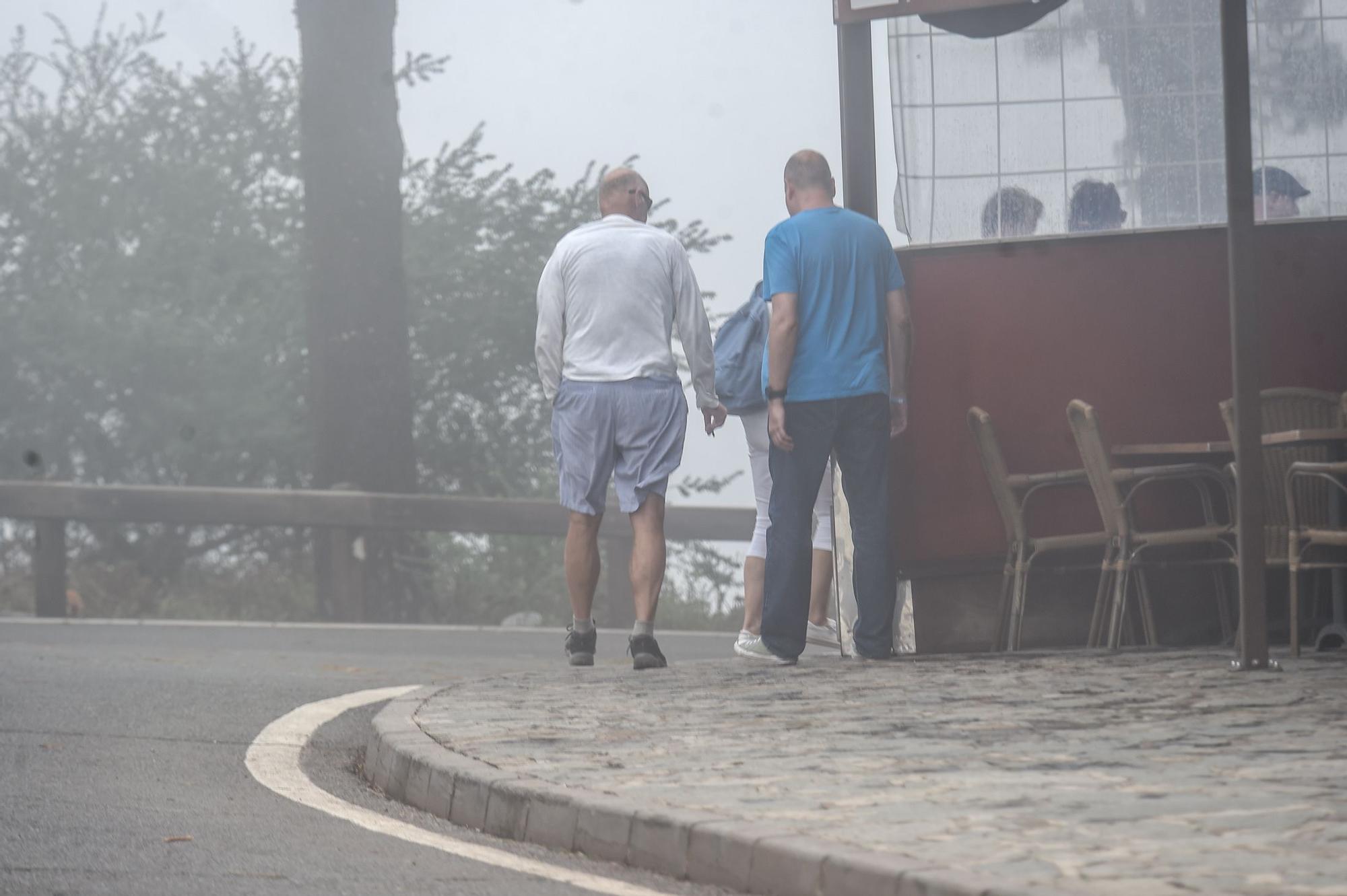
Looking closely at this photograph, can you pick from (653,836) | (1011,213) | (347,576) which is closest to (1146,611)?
(1011,213)

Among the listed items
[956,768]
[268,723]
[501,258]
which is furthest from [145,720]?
[501,258]

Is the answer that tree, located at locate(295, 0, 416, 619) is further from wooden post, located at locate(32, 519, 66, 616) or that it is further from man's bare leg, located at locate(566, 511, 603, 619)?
man's bare leg, located at locate(566, 511, 603, 619)

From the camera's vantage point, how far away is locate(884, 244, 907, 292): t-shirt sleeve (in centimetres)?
813

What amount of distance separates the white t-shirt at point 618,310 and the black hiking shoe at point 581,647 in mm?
1053

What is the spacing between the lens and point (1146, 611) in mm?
8656

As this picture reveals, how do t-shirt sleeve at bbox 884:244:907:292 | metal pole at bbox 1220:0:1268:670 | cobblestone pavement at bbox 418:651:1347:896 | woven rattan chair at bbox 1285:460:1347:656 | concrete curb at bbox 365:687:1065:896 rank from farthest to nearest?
1. t-shirt sleeve at bbox 884:244:907:292
2. woven rattan chair at bbox 1285:460:1347:656
3. metal pole at bbox 1220:0:1268:670
4. cobblestone pavement at bbox 418:651:1347:896
5. concrete curb at bbox 365:687:1065:896

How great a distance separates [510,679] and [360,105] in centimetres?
927

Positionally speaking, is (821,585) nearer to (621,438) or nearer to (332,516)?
(621,438)

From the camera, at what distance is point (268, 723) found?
7297 mm

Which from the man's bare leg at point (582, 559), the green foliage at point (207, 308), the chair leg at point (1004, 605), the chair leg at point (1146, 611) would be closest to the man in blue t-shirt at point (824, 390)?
the chair leg at point (1004, 605)

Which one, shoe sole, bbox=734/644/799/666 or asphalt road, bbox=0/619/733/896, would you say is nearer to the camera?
asphalt road, bbox=0/619/733/896

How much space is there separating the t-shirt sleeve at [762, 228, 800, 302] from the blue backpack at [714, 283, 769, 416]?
61 centimetres

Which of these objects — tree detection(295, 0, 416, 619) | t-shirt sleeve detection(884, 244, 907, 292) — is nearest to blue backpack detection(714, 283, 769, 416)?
t-shirt sleeve detection(884, 244, 907, 292)

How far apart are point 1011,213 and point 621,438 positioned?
207 centimetres
